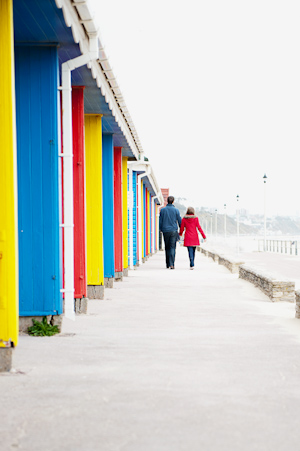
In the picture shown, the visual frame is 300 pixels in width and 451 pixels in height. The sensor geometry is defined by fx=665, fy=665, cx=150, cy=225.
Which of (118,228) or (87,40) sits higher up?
(87,40)

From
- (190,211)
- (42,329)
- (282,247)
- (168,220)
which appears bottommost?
(282,247)

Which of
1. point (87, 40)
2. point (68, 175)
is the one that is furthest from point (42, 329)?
point (87, 40)

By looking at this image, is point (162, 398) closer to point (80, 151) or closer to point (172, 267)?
point (80, 151)

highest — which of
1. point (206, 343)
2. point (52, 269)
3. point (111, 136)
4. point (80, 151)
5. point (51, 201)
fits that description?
point (111, 136)

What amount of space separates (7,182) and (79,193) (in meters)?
3.38

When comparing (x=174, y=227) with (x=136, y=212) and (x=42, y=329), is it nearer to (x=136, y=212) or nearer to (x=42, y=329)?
(x=136, y=212)

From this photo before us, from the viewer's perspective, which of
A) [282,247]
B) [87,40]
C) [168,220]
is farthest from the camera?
[282,247]

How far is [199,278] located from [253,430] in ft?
35.7

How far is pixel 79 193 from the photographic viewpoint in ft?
25.6

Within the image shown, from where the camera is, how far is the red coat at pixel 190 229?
16.8 meters

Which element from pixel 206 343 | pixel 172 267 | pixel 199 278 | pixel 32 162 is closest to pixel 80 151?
pixel 32 162

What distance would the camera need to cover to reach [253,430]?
3209mm

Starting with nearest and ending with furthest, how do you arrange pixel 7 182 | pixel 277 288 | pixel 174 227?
pixel 7 182 < pixel 277 288 < pixel 174 227

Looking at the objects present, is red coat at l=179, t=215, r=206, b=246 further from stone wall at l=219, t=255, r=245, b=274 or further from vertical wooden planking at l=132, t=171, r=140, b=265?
vertical wooden planking at l=132, t=171, r=140, b=265
